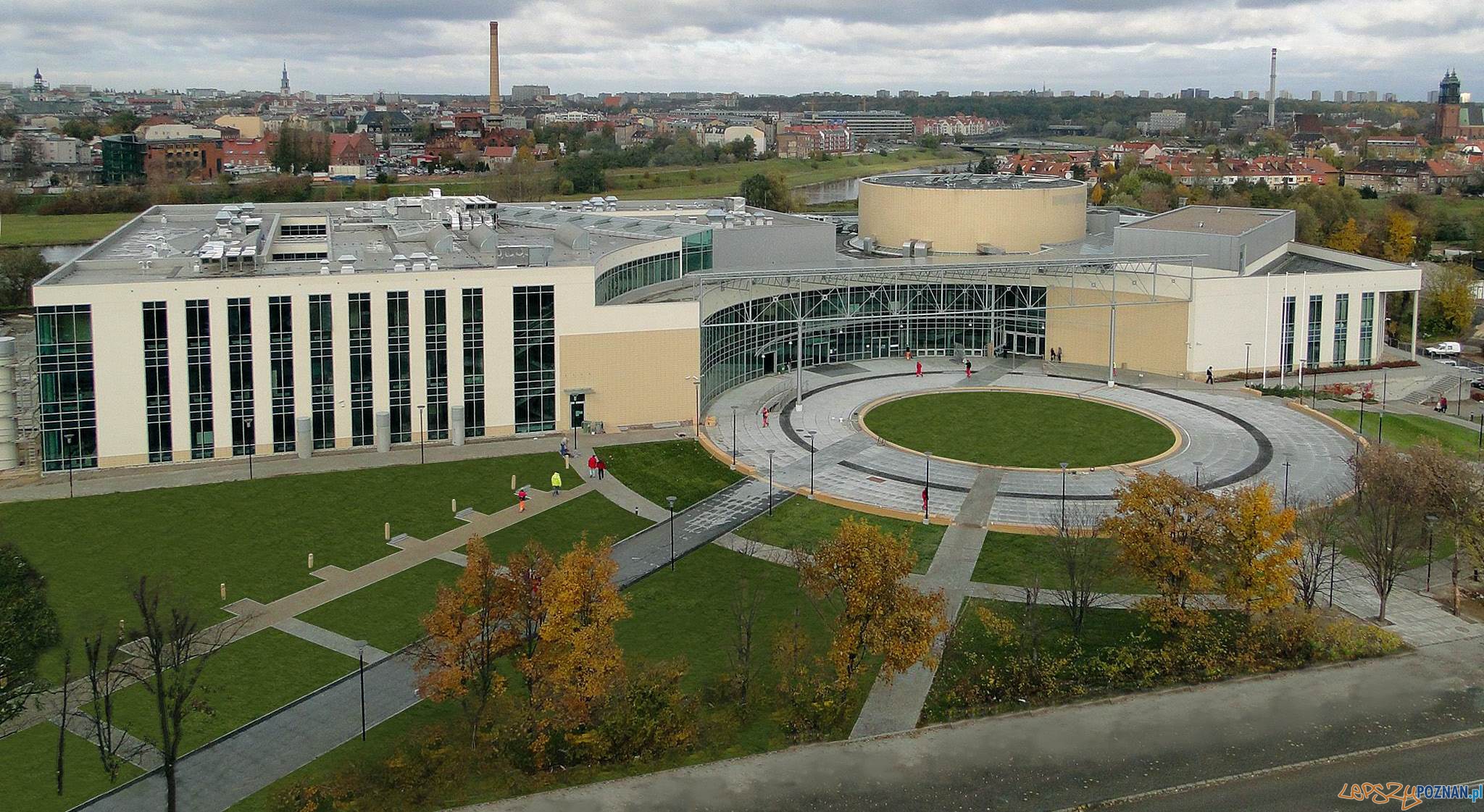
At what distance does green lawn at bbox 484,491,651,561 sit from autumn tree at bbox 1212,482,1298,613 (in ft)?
57.8

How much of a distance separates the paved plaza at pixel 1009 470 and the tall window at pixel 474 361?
923 centimetres

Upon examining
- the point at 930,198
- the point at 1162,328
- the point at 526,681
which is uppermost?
the point at 930,198

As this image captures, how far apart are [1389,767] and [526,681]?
18.1 m

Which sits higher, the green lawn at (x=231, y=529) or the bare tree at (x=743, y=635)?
the green lawn at (x=231, y=529)

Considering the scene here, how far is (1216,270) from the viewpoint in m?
60.7

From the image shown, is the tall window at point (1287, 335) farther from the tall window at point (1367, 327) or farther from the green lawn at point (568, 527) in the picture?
the green lawn at point (568, 527)

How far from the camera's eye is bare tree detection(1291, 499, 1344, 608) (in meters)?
32.6

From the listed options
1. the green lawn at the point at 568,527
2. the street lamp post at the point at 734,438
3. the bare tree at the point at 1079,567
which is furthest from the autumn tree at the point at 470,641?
the street lamp post at the point at 734,438

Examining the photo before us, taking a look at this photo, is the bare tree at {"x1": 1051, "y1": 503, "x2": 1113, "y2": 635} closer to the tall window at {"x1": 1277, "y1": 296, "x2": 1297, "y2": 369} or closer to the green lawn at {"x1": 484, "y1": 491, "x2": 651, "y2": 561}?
the green lawn at {"x1": 484, "y1": 491, "x2": 651, "y2": 561}

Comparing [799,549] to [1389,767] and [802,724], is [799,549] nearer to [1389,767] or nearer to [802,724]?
[802,724]

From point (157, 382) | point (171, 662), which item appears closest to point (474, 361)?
point (157, 382)

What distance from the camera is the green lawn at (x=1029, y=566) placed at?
3525cm

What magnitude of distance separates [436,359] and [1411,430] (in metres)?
39.2

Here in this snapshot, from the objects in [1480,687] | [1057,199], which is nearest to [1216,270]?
[1057,199]
